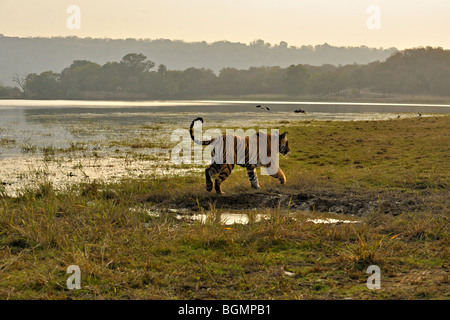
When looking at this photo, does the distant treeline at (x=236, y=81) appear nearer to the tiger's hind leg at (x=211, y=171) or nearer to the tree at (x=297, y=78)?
the tree at (x=297, y=78)

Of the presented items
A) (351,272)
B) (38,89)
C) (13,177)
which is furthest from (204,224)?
(38,89)

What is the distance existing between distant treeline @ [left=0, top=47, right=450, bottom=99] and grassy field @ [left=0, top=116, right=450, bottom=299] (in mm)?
124733

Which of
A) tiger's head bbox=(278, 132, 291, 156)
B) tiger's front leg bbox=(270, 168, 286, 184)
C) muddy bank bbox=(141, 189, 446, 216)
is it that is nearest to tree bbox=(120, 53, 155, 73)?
tiger's head bbox=(278, 132, 291, 156)

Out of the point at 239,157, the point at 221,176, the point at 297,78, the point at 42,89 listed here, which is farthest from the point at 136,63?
the point at 221,176

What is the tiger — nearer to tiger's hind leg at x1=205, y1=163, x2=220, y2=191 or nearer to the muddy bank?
tiger's hind leg at x1=205, y1=163, x2=220, y2=191

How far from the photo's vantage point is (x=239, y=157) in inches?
433

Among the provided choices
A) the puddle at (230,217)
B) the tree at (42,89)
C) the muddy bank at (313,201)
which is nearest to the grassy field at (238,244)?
the muddy bank at (313,201)

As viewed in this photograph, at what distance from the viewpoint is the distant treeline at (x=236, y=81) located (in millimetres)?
132000

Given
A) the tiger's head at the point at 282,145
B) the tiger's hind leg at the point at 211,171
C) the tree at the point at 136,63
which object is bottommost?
the tiger's hind leg at the point at 211,171

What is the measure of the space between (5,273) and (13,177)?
9.18 metres

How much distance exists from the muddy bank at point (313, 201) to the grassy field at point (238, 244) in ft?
0.09

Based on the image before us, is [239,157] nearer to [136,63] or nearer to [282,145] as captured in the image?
[282,145]

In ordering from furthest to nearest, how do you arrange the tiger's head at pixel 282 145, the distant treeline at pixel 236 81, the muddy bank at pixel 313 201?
the distant treeline at pixel 236 81, the tiger's head at pixel 282 145, the muddy bank at pixel 313 201

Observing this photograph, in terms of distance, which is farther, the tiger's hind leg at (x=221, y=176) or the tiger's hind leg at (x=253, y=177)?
the tiger's hind leg at (x=253, y=177)
